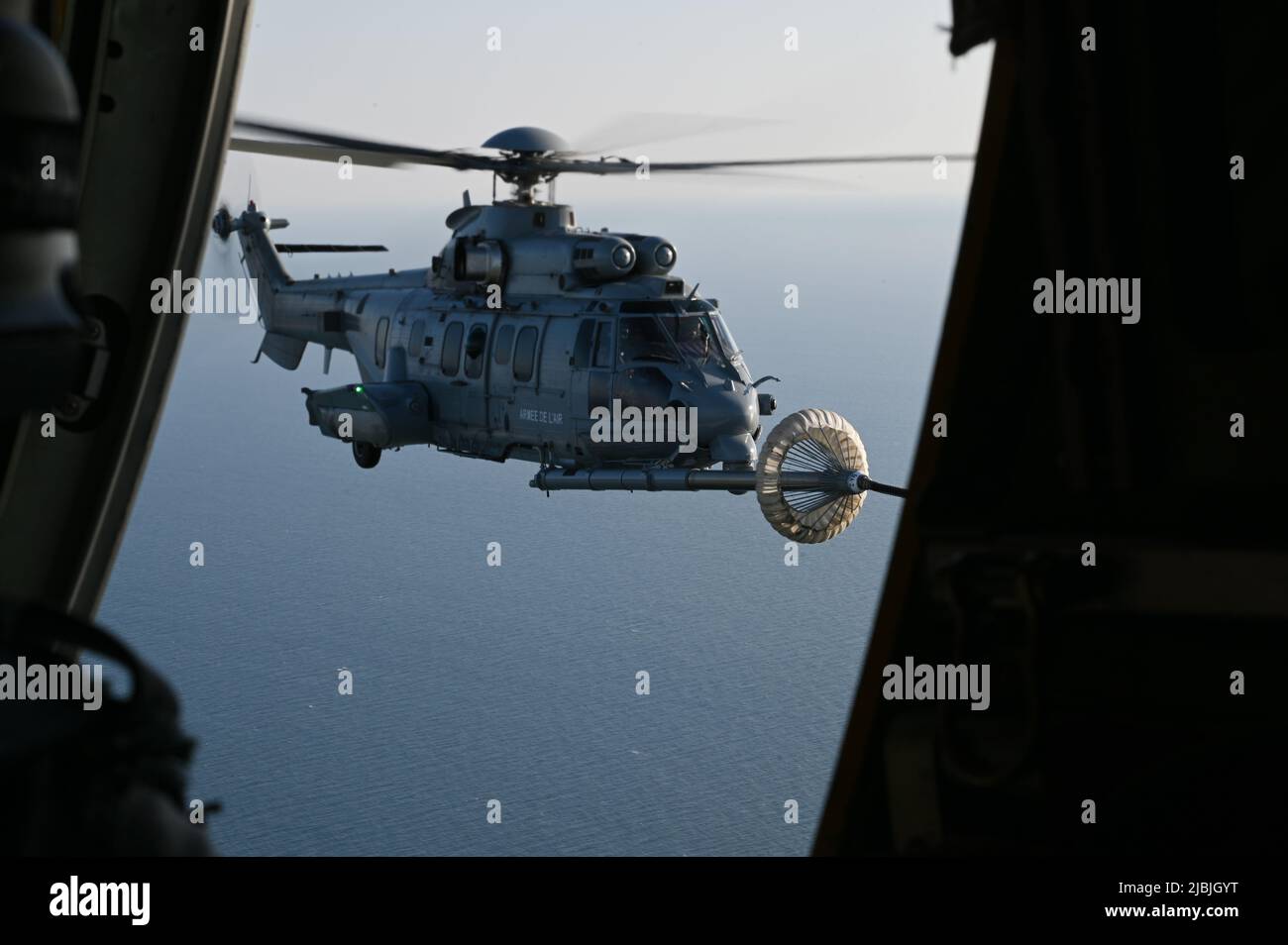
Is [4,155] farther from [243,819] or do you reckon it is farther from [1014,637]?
[243,819]

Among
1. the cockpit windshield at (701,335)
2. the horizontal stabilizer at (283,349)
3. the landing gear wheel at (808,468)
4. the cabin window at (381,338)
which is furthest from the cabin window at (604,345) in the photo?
the horizontal stabilizer at (283,349)

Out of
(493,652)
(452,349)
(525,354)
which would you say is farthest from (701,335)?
(493,652)

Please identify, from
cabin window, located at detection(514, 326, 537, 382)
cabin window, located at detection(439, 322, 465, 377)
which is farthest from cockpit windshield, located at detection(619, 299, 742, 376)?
cabin window, located at detection(439, 322, 465, 377)

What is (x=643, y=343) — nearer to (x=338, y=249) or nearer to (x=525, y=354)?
(x=525, y=354)

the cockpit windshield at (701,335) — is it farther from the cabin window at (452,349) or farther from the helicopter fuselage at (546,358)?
the cabin window at (452,349)

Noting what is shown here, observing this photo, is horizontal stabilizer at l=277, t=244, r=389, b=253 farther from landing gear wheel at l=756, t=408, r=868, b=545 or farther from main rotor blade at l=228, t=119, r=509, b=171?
landing gear wheel at l=756, t=408, r=868, b=545
